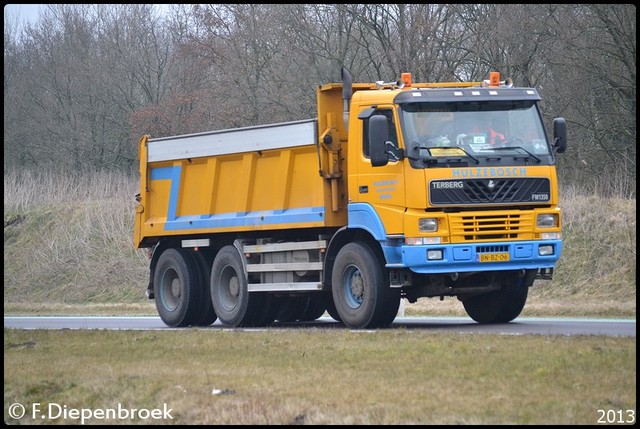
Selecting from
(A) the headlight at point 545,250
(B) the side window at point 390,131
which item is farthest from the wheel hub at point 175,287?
(A) the headlight at point 545,250

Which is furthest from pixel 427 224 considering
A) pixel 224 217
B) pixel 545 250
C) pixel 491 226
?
pixel 224 217

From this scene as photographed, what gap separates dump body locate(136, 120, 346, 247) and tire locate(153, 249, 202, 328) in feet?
1.51

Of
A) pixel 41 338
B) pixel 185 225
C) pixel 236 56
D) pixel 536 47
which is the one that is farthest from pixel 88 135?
pixel 41 338

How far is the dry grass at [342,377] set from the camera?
9180 mm

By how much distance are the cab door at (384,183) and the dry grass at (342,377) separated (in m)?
1.74

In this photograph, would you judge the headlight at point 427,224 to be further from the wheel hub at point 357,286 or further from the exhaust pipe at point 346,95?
the exhaust pipe at point 346,95

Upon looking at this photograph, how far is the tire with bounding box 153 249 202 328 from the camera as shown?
2006cm

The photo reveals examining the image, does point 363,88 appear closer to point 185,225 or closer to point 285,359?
point 185,225

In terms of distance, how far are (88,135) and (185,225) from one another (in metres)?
30.4

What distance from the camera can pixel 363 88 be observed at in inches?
695

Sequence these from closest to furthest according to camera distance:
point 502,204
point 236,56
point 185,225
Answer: point 502,204 → point 185,225 → point 236,56

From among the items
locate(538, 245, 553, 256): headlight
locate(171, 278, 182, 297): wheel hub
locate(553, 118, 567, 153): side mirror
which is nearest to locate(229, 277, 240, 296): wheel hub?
locate(171, 278, 182, 297): wheel hub

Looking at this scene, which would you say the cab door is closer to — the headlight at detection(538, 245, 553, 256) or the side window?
the side window

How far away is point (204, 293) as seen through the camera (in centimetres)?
2022
